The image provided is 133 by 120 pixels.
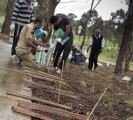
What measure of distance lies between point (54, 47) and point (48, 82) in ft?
11.1

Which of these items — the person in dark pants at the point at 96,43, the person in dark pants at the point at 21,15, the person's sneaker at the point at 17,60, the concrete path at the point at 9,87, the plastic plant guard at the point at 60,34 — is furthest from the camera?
the person in dark pants at the point at 96,43

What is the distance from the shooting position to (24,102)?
6480mm

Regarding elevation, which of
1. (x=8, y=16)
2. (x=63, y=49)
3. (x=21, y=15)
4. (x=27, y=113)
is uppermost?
(x=21, y=15)

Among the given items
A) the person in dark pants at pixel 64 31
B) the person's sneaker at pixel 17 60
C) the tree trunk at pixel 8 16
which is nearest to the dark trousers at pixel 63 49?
the person in dark pants at pixel 64 31

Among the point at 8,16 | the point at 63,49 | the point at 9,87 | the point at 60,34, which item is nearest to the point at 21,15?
the point at 60,34

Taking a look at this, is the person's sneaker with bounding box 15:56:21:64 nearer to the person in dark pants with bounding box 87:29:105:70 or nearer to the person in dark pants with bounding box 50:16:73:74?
the person in dark pants with bounding box 50:16:73:74

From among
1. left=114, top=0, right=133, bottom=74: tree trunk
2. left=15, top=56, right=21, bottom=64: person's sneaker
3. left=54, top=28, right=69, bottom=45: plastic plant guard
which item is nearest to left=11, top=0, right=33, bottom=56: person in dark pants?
left=15, top=56, right=21, bottom=64: person's sneaker

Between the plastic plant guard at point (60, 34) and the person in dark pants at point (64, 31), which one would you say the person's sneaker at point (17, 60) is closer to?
the person in dark pants at point (64, 31)

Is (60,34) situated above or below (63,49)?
above

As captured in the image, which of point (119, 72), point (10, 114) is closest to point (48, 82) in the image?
point (10, 114)

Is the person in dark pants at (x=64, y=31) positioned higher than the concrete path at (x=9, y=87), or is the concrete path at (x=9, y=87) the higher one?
the person in dark pants at (x=64, y=31)

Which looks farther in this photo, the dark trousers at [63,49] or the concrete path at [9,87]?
the dark trousers at [63,49]

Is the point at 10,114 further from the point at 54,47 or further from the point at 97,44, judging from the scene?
the point at 97,44

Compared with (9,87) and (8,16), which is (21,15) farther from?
(8,16)
